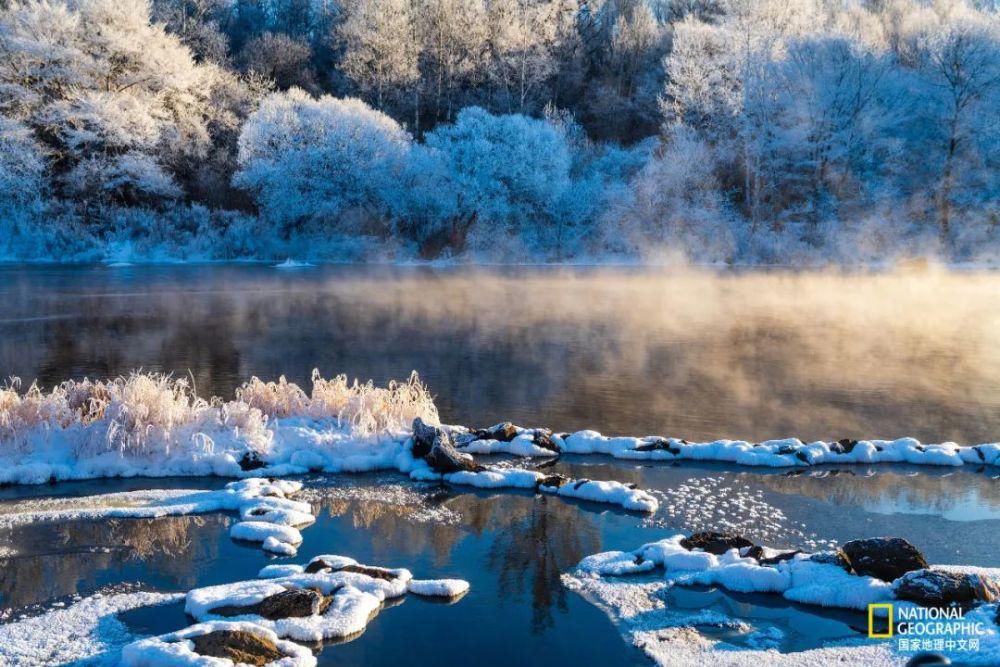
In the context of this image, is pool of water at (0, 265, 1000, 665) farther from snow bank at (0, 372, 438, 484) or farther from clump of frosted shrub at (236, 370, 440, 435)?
clump of frosted shrub at (236, 370, 440, 435)

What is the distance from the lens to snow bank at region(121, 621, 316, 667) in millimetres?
5887

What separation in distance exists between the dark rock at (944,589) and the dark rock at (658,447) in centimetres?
502

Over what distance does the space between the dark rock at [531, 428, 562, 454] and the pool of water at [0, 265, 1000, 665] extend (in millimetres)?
664

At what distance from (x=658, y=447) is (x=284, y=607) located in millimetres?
6498

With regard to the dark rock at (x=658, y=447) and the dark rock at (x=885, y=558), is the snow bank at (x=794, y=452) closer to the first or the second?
the dark rock at (x=658, y=447)

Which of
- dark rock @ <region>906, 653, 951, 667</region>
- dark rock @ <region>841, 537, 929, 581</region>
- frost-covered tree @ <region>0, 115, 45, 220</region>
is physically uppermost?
frost-covered tree @ <region>0, 115, 45, 220</region>

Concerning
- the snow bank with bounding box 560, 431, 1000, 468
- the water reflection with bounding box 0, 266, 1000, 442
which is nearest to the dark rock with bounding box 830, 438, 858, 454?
the snow bank with bounding box 560, 431, 1000, 468

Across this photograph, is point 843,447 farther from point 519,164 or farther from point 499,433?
point 519,164

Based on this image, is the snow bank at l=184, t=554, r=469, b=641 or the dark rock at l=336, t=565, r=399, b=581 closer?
the snow bank at l=184, t=554, r=469, b=641

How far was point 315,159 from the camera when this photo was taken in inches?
1994

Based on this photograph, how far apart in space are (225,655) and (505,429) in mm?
7103

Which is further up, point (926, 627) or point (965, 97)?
point (965, 97)

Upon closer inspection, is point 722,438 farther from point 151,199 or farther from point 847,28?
point 847,28

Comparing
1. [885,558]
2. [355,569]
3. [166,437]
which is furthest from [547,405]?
[885,558]
